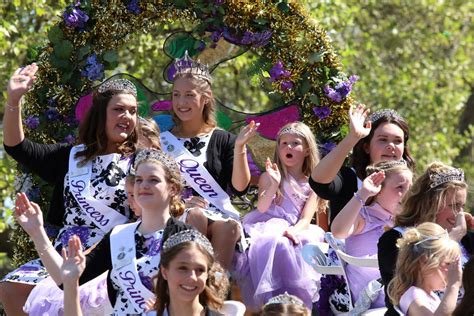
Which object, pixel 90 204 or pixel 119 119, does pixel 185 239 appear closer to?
pixel 90 204

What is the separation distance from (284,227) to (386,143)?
0.81 meters

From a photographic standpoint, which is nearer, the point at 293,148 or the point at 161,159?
the point at 161,159

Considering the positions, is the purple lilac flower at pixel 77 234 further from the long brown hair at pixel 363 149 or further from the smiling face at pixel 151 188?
the long brown hair at pixel 363 149

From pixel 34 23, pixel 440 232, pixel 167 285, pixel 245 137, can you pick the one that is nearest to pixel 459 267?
pixel 440 232

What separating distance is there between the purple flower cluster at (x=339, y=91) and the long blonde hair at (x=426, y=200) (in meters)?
2.05

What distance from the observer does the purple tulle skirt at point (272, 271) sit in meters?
7.97

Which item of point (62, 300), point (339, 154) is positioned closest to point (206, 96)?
point (339, 154)

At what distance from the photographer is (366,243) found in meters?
7.71

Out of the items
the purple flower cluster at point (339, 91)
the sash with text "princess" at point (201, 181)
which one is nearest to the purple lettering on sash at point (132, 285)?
the sash with text "princess" at point (201, 181)

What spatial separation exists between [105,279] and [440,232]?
206 centimetres

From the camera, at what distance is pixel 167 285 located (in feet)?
21.7

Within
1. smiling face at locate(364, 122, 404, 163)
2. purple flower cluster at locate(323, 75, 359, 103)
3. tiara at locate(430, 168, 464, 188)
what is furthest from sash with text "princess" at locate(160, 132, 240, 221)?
tiara at locate(430, 168, 464, 188)

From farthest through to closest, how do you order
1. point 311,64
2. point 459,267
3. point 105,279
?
point 311,64, point 105,279, point 459,267

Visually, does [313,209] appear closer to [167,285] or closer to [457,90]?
[167,285]
